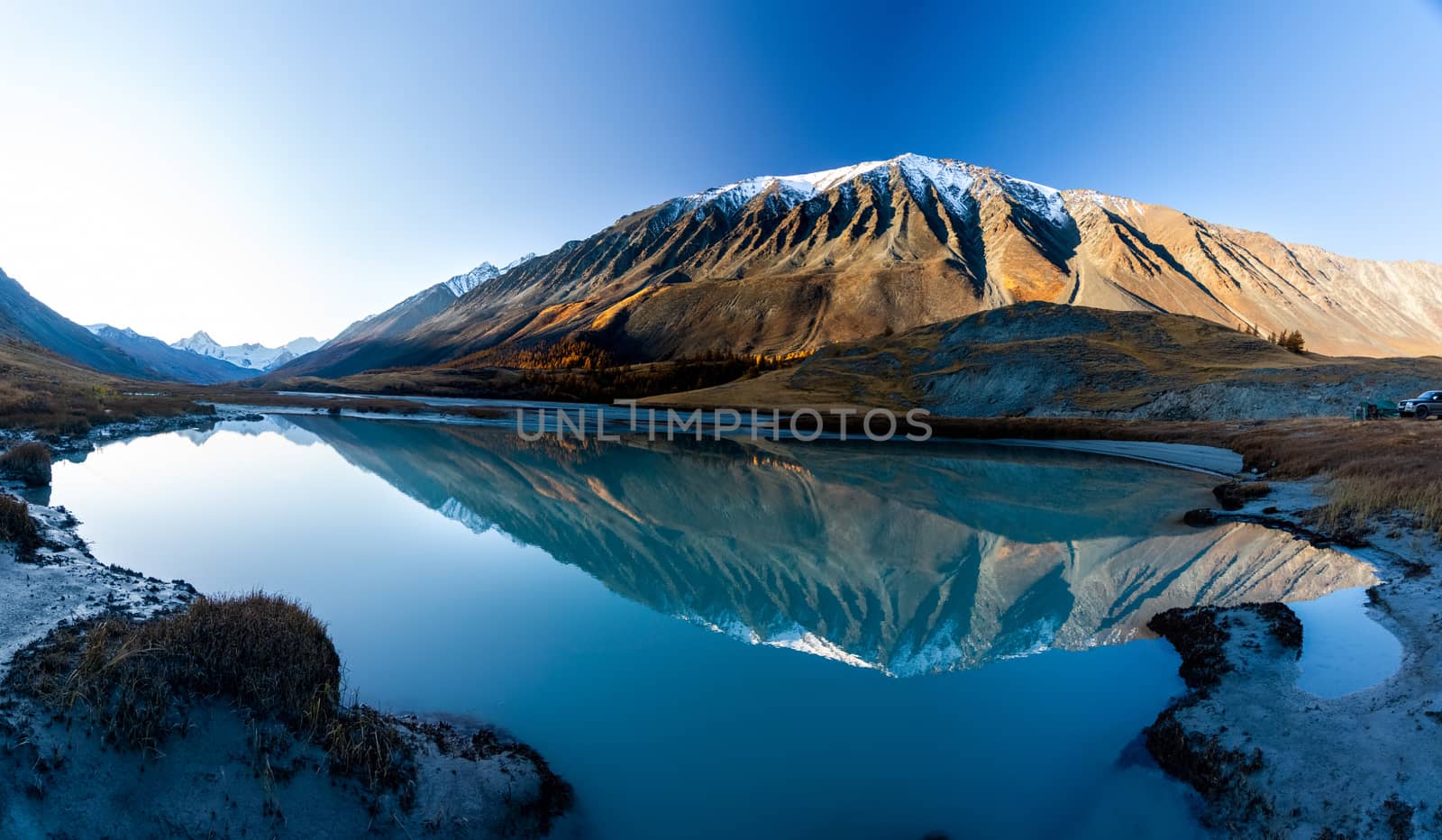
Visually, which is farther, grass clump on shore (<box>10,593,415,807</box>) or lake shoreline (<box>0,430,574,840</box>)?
grass clump on shore (<box>10,593,415,807</box>)

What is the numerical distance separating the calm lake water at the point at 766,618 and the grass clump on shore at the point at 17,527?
251cm

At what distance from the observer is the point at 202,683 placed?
6.72 metres

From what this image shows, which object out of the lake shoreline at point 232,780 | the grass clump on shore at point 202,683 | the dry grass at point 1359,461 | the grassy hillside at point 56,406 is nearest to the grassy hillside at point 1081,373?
the dry grass at point 1359,461

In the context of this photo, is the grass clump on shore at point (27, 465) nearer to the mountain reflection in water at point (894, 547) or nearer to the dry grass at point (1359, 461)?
the mountain reflection in water at point (894, 547)

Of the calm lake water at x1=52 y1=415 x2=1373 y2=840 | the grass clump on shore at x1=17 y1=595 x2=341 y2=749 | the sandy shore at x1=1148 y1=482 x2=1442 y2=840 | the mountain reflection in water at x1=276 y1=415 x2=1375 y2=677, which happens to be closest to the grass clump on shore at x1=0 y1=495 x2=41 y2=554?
the calm lake water at x1=52 y1=415 x2=1373 y2=840

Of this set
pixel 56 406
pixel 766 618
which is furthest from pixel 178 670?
pixel 56 406

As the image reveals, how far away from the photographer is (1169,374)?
211 feet

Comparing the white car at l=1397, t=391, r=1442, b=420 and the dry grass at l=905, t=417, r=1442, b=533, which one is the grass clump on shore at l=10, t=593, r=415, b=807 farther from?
the white car at l=1397, t=391, r=1442, b=420

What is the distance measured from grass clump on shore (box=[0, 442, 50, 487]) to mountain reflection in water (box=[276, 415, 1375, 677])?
39.9 ft

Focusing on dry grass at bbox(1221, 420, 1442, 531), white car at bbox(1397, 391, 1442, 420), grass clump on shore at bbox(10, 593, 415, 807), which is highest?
white car at bbox(1397, 391, 1442, 420)

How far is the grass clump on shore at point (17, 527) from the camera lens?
38.1ft

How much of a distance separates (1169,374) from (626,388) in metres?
90.8

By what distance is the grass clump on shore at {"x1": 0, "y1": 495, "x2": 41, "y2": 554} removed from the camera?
1160cm

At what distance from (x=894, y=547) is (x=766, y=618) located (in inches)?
305
